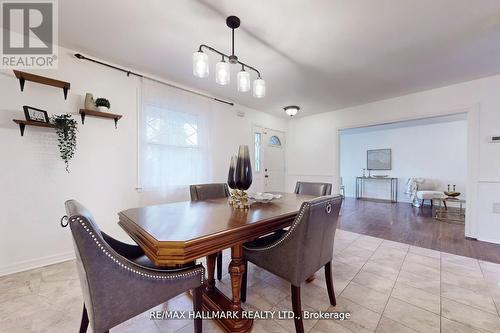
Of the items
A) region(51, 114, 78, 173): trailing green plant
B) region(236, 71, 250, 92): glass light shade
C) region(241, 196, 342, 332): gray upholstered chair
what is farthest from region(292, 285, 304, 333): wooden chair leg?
region(51, 114, 78, 173): trailing green plant

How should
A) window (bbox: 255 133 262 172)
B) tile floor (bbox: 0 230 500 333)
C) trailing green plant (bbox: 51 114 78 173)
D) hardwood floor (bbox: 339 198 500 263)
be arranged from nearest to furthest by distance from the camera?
1. tile floor (bbox: 0 230 500 333)
2. trailing green plant (bbox: 51 114 78 173)
3. hardwood floor (bbox: 339 198 500 263)
4. window (bbox: 255 133 262 172)

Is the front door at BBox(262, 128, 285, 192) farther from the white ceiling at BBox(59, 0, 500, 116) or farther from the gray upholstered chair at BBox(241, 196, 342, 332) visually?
the gray upholstered chair at BBox(241, 196, 342, 332)

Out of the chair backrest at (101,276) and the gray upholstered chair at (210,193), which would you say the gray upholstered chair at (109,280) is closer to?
the chair backrest at (101,276)

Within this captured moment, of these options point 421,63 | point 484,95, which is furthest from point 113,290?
point 484,95

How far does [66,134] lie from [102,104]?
1.68 feet

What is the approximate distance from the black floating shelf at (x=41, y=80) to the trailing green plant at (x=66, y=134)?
12.1 inches

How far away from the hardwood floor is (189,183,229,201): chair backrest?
2.49 metres

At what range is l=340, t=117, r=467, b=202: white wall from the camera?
17.7 ft

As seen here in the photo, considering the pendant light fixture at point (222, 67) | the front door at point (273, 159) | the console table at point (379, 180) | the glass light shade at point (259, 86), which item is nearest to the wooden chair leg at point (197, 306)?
the pendant light fixture at point (222, 67)

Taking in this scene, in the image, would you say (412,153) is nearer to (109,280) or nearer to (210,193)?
(210,193)

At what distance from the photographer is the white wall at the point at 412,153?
17.7 feet

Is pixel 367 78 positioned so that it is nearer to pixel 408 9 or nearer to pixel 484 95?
pixel 408 9

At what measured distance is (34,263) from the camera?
→ 208 centimetres

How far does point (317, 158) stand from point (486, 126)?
2.67 meters
